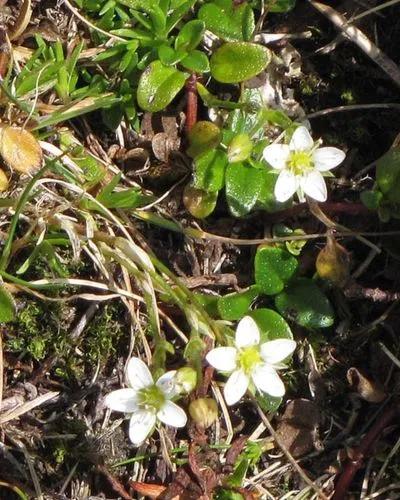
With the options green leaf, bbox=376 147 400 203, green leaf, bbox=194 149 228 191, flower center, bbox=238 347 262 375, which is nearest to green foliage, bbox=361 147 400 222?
green leaf, bbox=376 147 400 203

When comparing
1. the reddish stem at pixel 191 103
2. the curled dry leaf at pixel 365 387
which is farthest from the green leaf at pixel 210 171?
the curled dry leaf at pixel 365 387

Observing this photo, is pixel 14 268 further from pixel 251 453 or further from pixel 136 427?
pixel 251 453

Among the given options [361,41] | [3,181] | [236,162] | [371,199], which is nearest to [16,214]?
[3,181]

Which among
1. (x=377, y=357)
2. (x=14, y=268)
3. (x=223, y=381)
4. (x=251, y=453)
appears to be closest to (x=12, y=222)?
(x=14, y=268)

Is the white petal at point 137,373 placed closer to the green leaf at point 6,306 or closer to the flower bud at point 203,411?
the flower bud at point 203,411

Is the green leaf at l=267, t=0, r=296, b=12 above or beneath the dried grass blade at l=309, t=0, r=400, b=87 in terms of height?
above

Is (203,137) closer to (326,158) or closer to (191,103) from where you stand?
(191,103)

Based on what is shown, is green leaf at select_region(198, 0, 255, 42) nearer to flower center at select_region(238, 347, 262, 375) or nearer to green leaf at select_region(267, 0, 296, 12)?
green leaf at select_region(267, 0, 296, 12)
